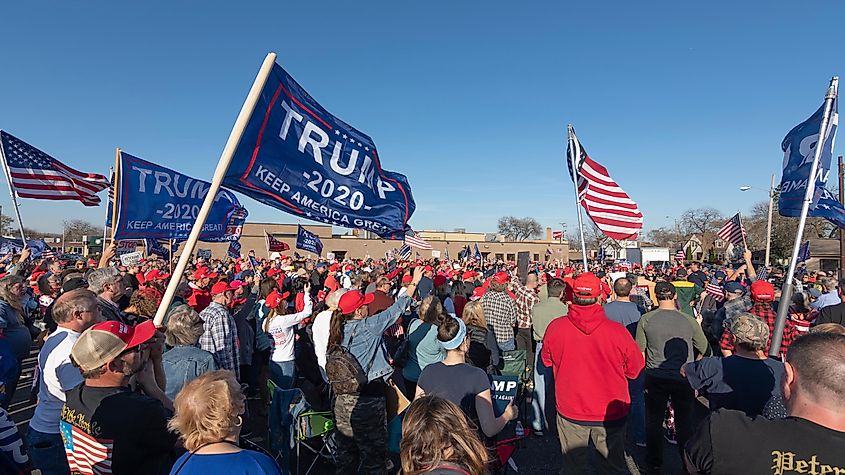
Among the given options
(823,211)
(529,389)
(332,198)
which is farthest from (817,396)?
(529,389)

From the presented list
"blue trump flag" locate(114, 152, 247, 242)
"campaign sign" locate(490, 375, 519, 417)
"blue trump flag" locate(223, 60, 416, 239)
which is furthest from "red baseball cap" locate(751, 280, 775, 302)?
"blue trump flag" locate(114, 152, 247, 242)

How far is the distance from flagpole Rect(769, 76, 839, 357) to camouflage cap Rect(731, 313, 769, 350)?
49 centimetres

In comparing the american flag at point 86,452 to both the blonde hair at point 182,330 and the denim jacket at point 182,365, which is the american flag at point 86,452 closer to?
the denim jacket at point 182,365

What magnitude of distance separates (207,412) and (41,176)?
9.85 metres

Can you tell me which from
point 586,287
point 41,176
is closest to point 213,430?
point 586,287

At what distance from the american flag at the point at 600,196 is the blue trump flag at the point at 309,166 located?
4.24 meters

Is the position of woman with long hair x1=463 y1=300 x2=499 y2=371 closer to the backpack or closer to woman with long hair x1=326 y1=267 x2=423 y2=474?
woman with long hair x1=326 y1=267 x2=423 y2=474

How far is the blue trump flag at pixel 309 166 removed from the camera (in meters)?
3.83

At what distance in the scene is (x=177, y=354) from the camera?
14.2 feet

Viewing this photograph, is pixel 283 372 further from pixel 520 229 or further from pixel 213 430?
pixel 520 229

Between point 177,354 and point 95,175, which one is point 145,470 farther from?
point 95,175

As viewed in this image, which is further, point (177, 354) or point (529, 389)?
point (529, 389)

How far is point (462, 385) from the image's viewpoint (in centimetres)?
385

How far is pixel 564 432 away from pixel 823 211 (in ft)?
14.8
